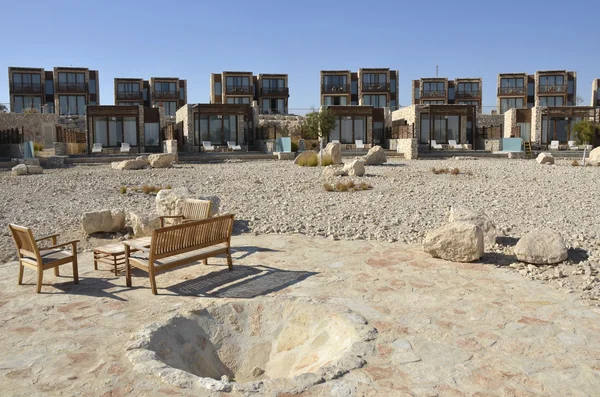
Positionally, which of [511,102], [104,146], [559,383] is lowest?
[559,383]

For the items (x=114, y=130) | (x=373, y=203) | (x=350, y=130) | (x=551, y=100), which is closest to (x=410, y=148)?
(x=350, y=130)

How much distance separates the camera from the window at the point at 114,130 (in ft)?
113

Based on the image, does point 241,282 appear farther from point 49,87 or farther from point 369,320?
point 49,87

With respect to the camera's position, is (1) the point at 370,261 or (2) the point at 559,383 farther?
(1) the point at 370,261

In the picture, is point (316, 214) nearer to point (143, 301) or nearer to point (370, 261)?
point (370, 261)

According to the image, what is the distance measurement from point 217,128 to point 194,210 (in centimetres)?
2812

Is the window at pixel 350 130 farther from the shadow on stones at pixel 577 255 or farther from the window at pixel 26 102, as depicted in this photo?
the window at pixel 26 102

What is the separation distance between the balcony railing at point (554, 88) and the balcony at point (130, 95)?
144ft

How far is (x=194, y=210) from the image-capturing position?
26.0ft

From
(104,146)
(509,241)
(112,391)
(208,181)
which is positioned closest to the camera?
(112,391)

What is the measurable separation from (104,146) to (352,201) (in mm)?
26678

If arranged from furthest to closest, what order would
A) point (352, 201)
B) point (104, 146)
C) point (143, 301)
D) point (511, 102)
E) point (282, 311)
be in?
point (511, 102) → point (104, 146) → point (352, 201) → point (143, 301) → point (282, 311)

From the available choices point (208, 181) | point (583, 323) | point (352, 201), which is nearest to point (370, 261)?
point (583, 323)

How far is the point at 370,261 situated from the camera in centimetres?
681
